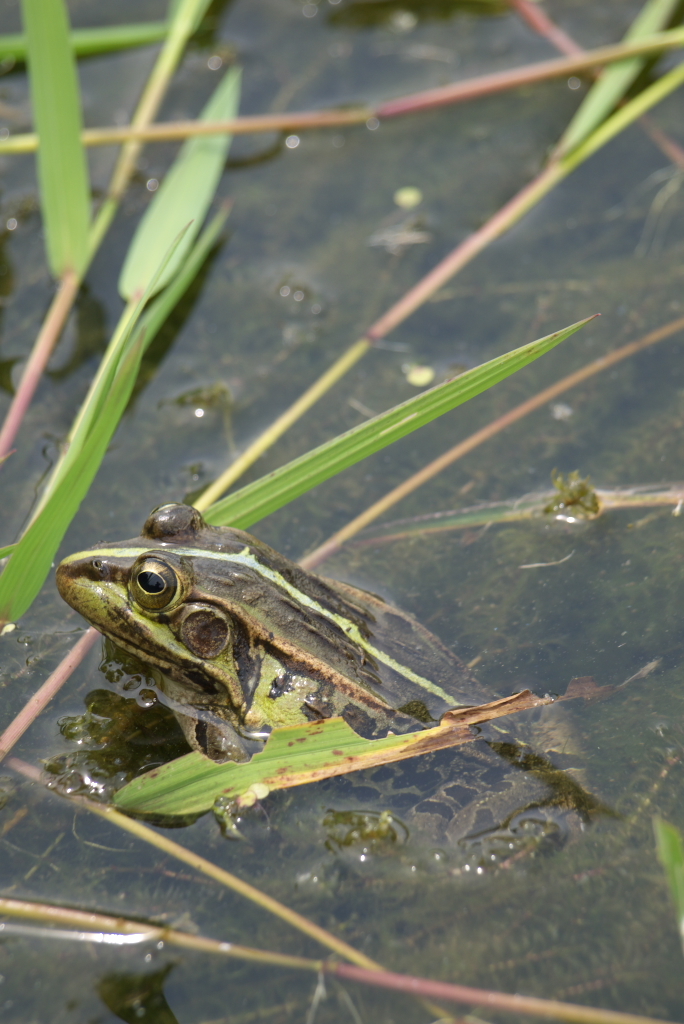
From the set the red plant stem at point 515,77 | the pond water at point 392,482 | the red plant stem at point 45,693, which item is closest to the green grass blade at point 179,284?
the pond water at point 392,482

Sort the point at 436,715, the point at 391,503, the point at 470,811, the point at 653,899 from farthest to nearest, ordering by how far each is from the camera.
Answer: the point at 391,503
the point at 436,715
the point at 470,811
the point at 653,899

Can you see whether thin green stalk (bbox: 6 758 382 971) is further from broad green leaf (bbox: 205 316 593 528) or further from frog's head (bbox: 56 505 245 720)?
broad green leaf (bbox: 205 316 593 528)

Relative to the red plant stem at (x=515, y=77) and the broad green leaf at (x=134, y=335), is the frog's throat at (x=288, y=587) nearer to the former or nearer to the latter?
the broad green leaf at (x=134, y=335)

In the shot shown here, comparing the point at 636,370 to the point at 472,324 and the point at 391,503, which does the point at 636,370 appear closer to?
the point at 472,324

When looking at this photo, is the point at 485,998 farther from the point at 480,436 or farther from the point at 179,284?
the point at 179,284

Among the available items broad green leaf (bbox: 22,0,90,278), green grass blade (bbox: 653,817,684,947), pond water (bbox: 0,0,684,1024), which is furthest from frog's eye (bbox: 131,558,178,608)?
broad green leaf (bbox: 22,0,90,278)

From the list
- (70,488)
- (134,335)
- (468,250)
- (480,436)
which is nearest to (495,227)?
(468,250)

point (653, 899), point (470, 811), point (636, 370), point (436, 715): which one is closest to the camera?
point (653, 899)

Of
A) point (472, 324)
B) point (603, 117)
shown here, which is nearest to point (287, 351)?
point (472, 324)
